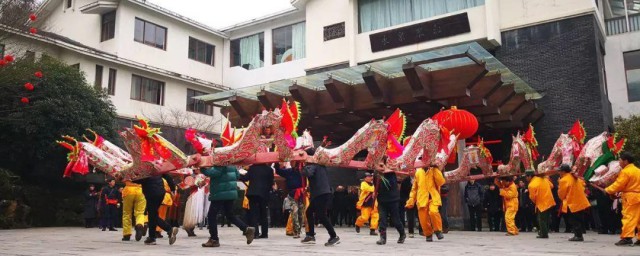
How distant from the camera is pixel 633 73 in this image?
18.8 metres

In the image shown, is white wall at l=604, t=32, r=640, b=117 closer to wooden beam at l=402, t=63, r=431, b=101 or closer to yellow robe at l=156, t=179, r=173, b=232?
wooden beam at l=402, t=63, r=431, b=101

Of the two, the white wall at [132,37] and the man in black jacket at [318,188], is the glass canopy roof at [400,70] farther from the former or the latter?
the white wall at [132,37]

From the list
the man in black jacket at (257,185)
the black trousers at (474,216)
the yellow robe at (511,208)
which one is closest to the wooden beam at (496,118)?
the black trousers at (474,216)

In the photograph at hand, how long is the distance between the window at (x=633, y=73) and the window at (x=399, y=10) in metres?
6.01

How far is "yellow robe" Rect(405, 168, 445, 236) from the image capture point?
33.0 ft

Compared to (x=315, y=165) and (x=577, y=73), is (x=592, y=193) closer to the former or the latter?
(x=577, y=73)

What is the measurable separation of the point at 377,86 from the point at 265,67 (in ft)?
39.7

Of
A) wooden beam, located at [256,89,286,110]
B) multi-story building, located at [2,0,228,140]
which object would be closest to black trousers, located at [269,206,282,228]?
wooden beam, located at [256,89,286,110]

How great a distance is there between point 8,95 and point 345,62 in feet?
37.7

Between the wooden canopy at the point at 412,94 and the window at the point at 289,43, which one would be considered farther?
the window at the point at 289,43

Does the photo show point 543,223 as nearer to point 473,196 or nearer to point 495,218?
point 473,196

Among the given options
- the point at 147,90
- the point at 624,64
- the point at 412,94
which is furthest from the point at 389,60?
the point at 147,90

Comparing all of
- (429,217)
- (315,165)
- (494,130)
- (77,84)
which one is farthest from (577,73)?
(77,84)

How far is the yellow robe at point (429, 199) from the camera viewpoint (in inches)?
396
